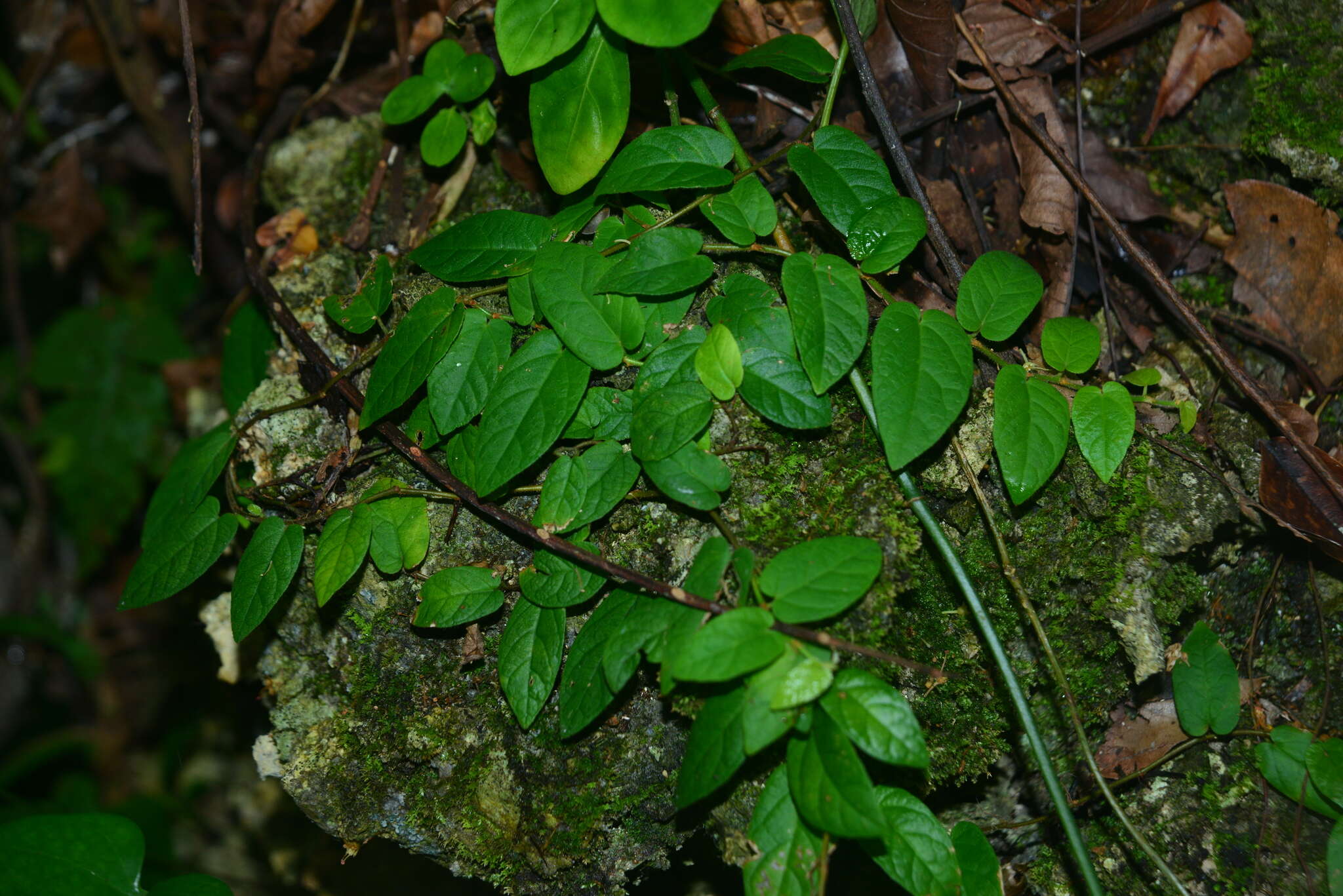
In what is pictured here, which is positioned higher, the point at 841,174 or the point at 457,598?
the point at 841,174

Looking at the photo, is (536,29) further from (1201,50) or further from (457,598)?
(1201,50)

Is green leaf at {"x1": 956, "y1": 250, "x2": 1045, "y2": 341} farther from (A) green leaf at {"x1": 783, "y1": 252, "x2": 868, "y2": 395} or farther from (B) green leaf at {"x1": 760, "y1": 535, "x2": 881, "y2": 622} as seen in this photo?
(B) green leaf at {"x1": 760, "y1": 535, "x2": 881, "y2": 622}

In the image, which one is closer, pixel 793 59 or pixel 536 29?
pixel 536 29

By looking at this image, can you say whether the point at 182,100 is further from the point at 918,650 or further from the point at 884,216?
the point at 918,650

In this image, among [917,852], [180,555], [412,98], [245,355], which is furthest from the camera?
[245,355]

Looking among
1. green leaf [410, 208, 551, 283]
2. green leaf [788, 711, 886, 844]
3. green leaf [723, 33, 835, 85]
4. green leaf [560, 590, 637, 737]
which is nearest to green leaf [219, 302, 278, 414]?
green leaf [410, 208, 551, 283]

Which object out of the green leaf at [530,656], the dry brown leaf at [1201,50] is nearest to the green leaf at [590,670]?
the green leaf at [530,656]

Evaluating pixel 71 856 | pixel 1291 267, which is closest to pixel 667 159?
pixel 1291 267
